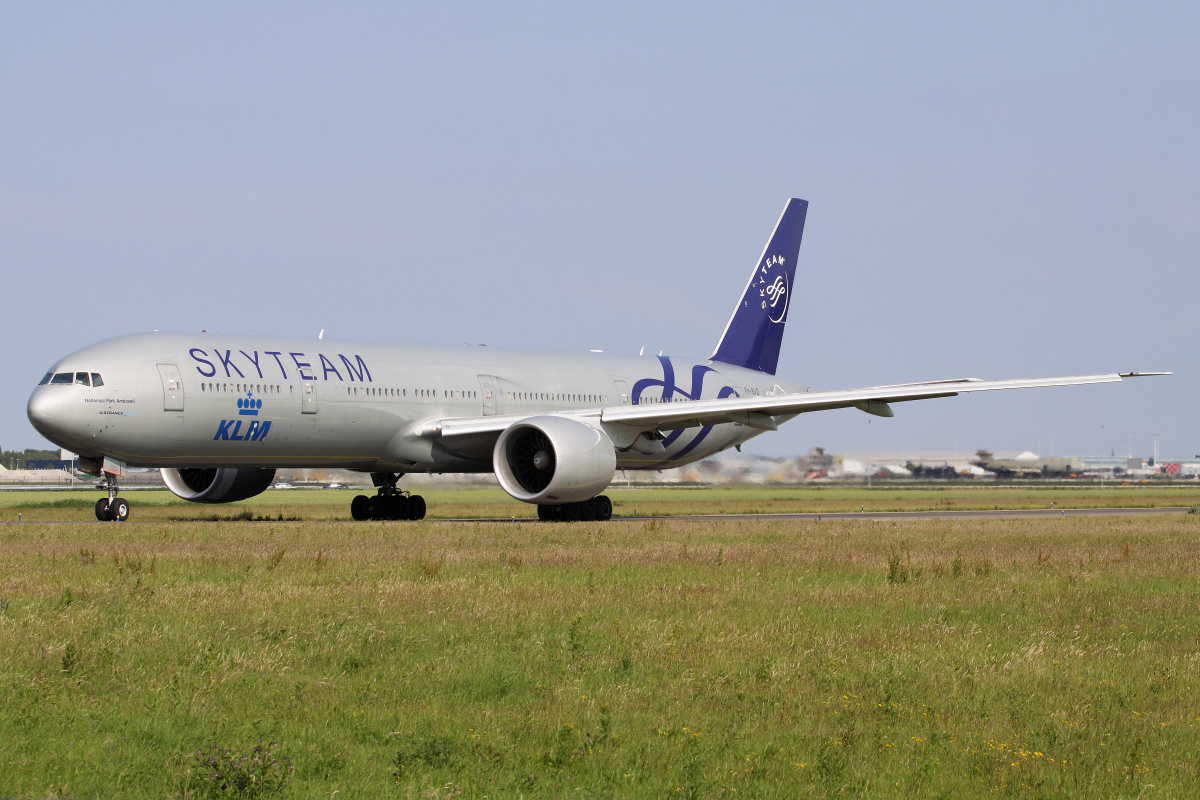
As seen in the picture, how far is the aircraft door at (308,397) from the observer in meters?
26.1

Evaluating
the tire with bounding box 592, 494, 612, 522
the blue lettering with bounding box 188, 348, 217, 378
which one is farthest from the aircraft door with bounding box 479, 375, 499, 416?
the blue lettering with bounding box 188, 348, 217, 378

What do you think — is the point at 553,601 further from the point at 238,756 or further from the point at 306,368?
the point at 306,368

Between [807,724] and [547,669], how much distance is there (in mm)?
2149

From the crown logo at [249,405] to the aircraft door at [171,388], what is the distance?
1.19 meters

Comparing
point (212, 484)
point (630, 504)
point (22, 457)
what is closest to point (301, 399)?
point (212, 484)

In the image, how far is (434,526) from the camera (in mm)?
24281

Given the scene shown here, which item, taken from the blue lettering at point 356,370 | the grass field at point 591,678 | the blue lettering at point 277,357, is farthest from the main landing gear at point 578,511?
the grass field at point 591,678

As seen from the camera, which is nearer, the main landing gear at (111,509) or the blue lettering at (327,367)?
the main landing gear at (111,509)

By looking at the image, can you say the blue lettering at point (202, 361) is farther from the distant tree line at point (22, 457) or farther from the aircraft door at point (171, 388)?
the distant tree line at point (22, 457)

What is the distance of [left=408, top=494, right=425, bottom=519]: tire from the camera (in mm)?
30172

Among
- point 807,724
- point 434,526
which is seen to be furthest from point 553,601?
point 434,526

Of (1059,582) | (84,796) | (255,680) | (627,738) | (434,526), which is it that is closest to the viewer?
(84,796)

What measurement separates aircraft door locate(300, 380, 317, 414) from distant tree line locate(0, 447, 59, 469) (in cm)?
8154

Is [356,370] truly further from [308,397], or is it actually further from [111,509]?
[111,509]
